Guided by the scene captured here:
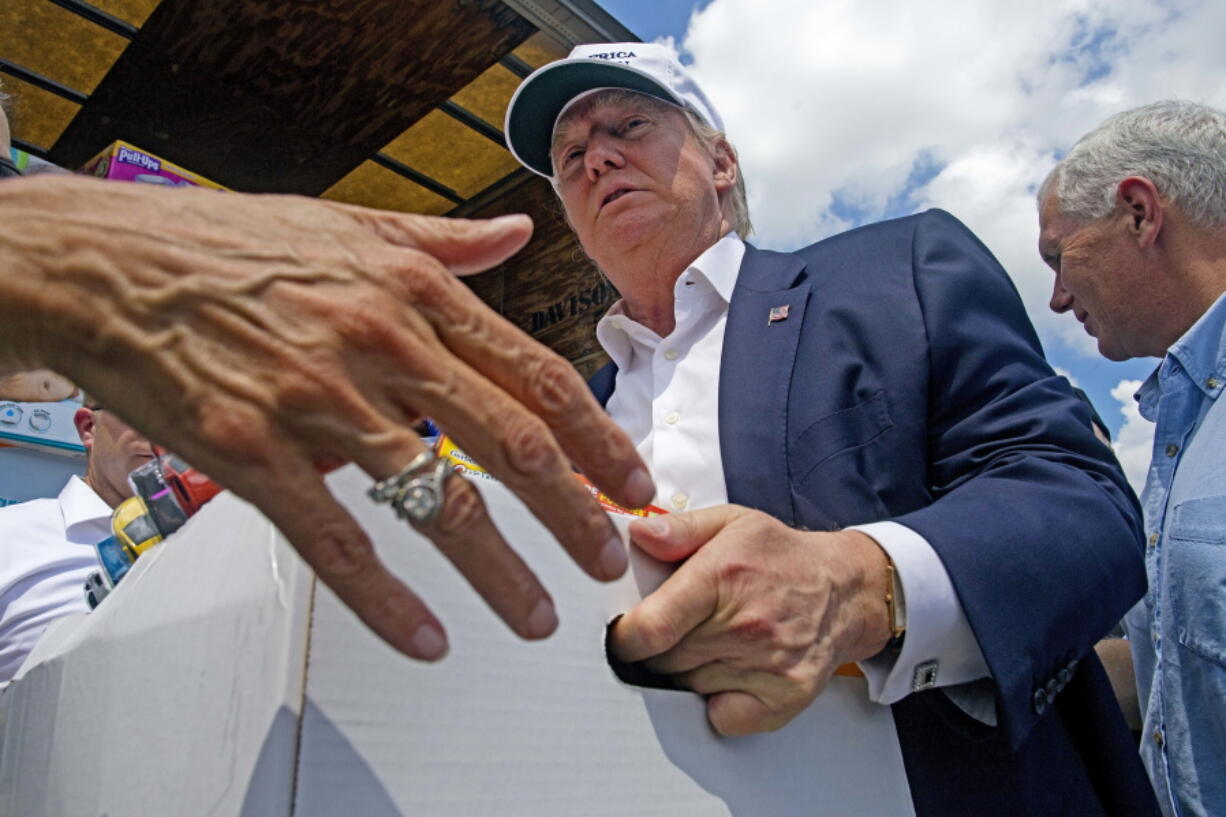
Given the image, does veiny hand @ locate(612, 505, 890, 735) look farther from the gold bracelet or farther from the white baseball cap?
the white baseball cap

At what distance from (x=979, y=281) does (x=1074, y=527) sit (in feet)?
1.20

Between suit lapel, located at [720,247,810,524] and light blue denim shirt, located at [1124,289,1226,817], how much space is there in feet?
3.10

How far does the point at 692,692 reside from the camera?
2.08 ft

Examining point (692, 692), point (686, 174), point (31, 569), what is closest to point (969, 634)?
point (692, 692)

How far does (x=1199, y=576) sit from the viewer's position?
140 cm

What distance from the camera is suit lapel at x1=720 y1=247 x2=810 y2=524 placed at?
3.07 feet

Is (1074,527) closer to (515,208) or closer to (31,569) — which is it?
(31,569)

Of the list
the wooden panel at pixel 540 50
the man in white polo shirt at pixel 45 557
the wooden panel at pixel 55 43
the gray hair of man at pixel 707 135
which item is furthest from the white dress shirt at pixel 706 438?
the wooden panel at pixel 55 43

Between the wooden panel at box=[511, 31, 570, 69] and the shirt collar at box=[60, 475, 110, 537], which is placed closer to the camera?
the shirt collar at box=[60, 475, 110, 537]

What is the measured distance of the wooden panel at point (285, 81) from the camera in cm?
190

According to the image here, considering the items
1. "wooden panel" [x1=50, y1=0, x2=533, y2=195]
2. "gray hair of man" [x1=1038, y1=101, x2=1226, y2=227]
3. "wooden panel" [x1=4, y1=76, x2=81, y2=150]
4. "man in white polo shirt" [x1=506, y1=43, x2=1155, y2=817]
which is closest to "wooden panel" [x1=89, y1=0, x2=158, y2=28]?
"wooden panel" [x1=50, y1=0, x2=533, y2=195]

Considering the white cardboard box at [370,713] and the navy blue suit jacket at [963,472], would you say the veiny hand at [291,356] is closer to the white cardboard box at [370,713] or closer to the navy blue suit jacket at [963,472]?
the white cardboard box at [370,713]

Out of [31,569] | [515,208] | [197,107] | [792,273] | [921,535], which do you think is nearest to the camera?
[921,535]

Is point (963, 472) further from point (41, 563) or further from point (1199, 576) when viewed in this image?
point (41, 563)
